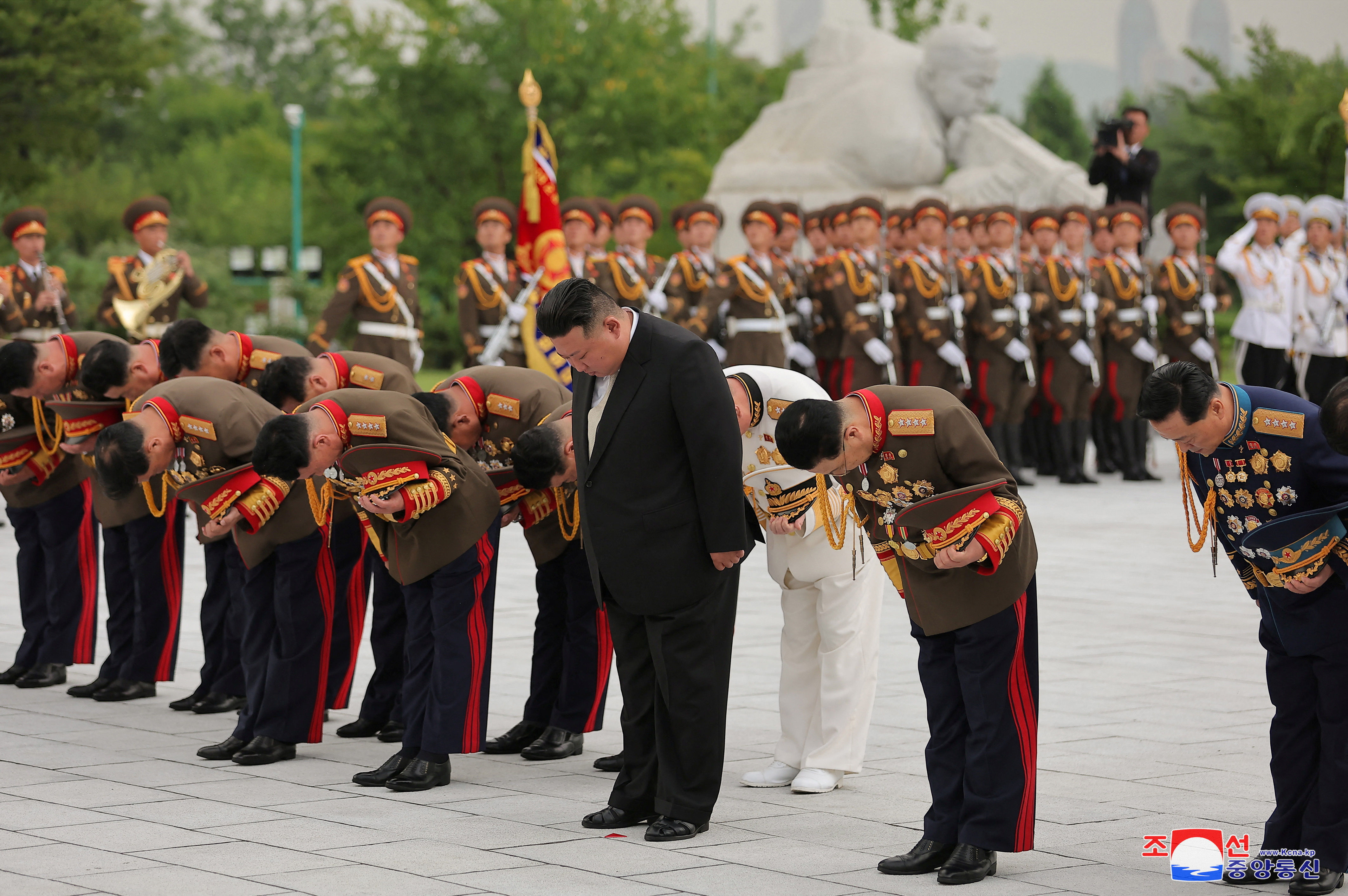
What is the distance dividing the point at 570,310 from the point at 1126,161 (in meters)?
13.2

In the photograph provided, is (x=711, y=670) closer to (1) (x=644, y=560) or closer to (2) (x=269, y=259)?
(1) (x=644, y=560)

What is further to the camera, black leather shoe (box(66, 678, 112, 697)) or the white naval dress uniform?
black leather shoe (box(66, 678, 112, 697))

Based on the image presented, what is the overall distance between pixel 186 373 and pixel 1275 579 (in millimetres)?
→ 4480

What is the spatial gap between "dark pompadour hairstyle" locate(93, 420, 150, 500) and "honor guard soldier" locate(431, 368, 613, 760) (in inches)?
41.5

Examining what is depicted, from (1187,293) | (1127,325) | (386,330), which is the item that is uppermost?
(1187,293)

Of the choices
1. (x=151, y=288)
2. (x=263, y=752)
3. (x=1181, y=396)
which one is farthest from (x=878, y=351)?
(x=1181, y=396)

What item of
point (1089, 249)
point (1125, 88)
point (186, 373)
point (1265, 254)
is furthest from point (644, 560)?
point (1125, 88)

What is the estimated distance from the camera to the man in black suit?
5359 mm

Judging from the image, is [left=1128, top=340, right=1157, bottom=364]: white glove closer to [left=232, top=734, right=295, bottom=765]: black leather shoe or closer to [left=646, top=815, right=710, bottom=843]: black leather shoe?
[left=232, top=734, right=295, bottom=765]: black leather shoe

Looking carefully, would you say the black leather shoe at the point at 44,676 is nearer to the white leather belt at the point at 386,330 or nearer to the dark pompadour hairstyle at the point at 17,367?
the dark pompadour hairstyle at the point at 17,367

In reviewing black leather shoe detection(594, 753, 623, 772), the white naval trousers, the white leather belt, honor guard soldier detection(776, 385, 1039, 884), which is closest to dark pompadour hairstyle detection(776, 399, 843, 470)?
honor guard soldier detection(776, 385, 1039, 884)

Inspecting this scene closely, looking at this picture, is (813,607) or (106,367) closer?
(813,607)

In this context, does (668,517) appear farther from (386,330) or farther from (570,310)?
(386,330)

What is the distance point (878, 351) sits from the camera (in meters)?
14.7
